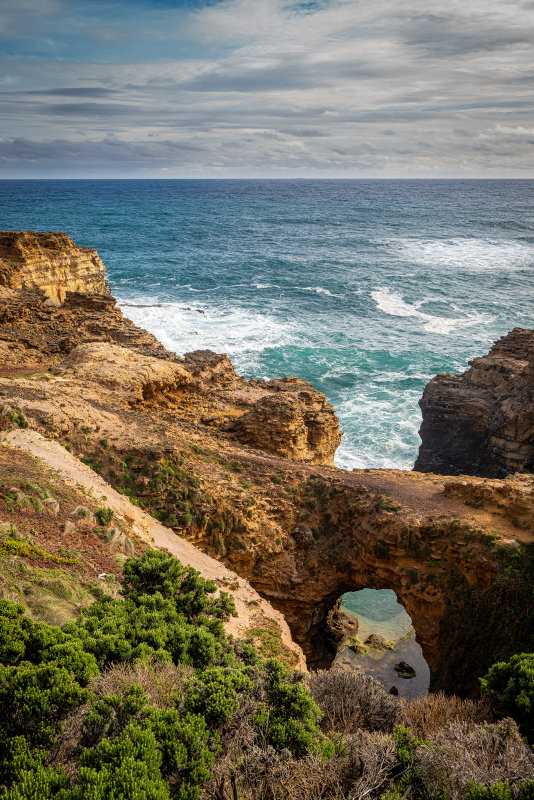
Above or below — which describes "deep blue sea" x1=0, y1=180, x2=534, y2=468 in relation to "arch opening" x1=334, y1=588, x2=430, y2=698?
above

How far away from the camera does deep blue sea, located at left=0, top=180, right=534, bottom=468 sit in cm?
5691

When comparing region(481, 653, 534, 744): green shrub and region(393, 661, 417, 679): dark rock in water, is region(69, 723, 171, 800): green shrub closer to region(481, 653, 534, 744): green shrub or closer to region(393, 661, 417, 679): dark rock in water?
region(481, 653, 534, 744): green shrub

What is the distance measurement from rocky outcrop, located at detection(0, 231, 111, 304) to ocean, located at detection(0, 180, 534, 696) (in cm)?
1175

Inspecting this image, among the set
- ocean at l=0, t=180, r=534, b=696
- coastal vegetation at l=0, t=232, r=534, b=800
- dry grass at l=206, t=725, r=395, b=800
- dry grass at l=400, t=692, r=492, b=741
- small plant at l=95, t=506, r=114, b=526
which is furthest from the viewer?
ocean at l=0, t=180, r=534, b=696

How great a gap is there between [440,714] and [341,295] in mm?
73005

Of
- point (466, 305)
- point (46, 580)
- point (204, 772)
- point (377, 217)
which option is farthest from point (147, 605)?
point (377, 217)

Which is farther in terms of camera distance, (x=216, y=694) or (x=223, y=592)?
(x=223, y=592)

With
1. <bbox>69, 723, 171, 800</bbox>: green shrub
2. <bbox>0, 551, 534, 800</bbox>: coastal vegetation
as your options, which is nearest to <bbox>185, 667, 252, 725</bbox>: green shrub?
<bbox>0, 551, 534, 800</bbox>: coastal vegetation

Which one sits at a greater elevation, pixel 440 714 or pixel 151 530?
pixel 151 530

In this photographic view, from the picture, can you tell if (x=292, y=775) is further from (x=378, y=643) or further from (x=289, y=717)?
(x=378, y=643)

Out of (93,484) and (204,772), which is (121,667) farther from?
(93,484)

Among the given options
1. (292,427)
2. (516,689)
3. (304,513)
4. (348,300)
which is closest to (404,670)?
(304,513)

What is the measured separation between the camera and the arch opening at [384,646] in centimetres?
2753

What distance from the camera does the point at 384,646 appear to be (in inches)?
1172
